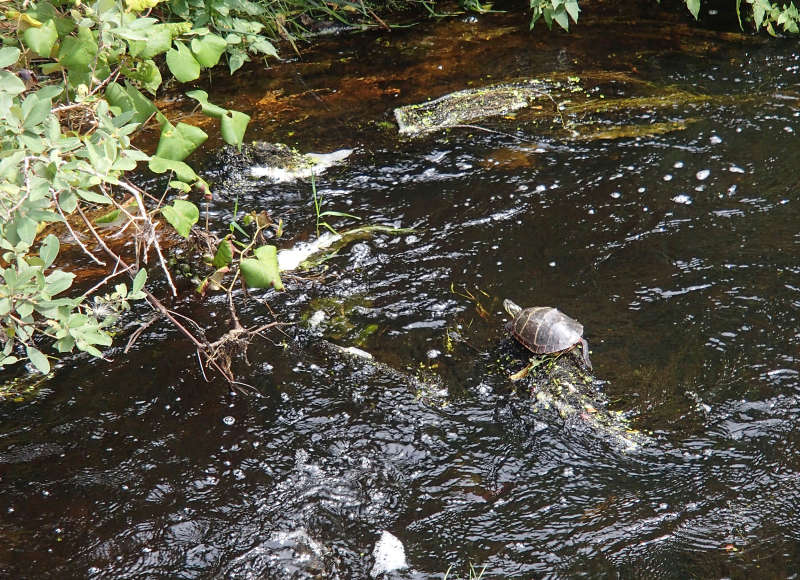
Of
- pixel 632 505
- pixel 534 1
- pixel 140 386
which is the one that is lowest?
pixel 632 505

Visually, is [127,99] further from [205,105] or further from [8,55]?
[8,55]

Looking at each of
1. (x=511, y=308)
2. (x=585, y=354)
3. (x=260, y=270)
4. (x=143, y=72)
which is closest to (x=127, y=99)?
(x=143, y=72)

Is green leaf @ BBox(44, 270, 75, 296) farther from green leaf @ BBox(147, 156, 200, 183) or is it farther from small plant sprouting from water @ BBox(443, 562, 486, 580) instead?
small plant sprouting from water @ BBox(443, 562, 486, 580)

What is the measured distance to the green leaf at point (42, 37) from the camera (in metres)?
2.37

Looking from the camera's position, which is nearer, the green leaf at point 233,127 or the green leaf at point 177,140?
the green leaf at point 177,140

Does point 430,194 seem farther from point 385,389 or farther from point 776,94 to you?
point 776,94

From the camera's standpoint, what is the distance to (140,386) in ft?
11.3

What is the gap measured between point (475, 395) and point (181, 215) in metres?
1.68

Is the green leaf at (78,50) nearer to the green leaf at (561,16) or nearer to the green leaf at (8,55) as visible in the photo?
the green leaf at (8,55)

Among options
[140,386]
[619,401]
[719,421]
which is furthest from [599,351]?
[140,386]

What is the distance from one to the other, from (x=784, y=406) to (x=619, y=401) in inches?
29.7

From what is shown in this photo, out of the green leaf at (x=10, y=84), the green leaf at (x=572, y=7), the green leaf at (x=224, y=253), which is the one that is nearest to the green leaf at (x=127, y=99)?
the green leaf at (x=10, y=84)

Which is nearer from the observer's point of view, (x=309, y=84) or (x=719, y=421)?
(x=719, y=421)

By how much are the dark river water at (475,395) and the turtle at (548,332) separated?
216mm
